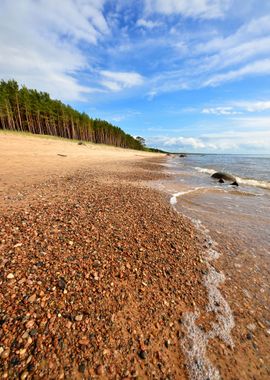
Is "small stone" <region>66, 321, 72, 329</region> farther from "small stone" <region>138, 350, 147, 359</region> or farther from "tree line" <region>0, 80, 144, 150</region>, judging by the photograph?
"tree line" <region>0, 80, 144, 150</region>

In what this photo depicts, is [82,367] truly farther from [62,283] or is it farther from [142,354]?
[62,283]

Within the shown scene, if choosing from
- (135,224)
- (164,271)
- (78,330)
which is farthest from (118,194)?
(78,330)

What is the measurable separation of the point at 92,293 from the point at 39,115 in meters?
61.6

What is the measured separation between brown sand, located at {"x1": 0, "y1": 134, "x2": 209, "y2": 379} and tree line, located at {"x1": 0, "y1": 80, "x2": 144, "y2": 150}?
53.0 meters

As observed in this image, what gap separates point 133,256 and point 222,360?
2100mm

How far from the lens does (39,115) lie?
5400 cm

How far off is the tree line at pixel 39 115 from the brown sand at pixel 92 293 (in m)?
53.0

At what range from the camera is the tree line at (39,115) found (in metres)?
47.2

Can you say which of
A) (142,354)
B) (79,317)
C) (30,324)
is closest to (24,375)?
(30,324)

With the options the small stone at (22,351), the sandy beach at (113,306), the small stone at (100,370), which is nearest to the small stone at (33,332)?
the sandy beach at (113,306)

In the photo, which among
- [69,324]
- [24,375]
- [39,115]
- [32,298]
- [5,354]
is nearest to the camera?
[24,375]

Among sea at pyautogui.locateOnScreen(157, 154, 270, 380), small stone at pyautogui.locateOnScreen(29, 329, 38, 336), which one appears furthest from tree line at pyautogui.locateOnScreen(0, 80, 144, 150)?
small stone at pyautogui.locateOnScreen(29, 329, 38, 336)

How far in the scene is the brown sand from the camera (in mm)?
2172

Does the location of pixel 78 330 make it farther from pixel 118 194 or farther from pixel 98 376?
pixel 118 194
